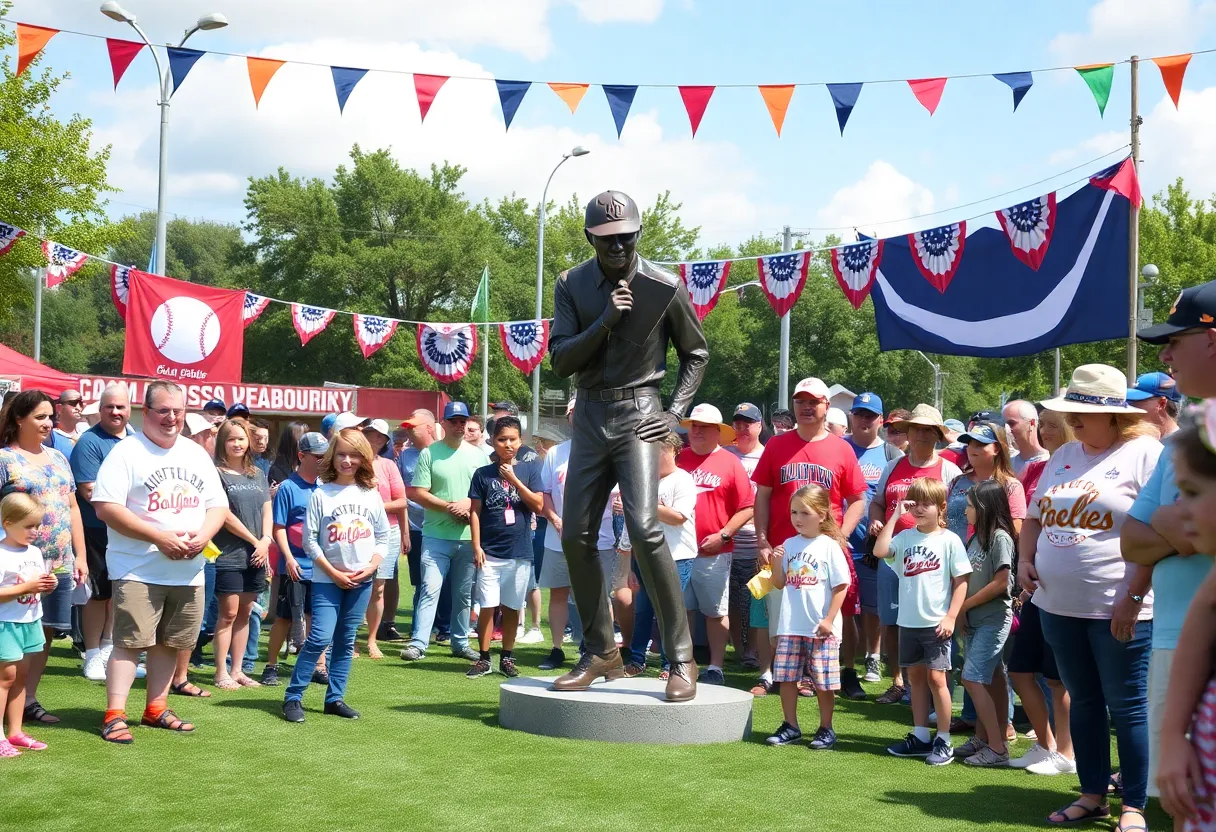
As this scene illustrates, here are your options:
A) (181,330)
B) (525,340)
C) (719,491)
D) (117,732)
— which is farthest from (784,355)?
(117,732)

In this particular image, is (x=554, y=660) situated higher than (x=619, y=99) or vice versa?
(x=619, y=99)

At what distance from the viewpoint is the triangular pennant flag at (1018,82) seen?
1098cm

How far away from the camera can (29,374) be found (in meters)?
16.0

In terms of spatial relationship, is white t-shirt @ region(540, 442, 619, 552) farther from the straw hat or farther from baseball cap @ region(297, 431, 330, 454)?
the straw hat

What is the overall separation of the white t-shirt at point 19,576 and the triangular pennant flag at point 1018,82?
9175 mm

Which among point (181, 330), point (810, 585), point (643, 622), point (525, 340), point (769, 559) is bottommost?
point (643, 622)

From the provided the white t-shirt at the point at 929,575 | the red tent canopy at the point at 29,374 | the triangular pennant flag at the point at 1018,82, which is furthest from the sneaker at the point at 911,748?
the red tent canopy at the point at 29,374

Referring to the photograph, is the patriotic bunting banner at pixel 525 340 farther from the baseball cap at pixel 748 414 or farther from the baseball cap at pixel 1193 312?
the baseball cap at pixel 1193 312

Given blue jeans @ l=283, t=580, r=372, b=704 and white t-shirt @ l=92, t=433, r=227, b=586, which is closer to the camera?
white t-shirt @ l=92, t=433, r=227, b=586

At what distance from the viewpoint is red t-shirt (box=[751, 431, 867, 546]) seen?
8203 mm

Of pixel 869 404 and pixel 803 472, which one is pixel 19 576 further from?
pixel 869 404

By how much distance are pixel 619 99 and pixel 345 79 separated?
2704 mm

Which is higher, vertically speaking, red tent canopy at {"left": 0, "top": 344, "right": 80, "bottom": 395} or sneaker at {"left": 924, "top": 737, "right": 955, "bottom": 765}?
red tent canopy at {"left": 0, "top": 344, "right": 80, "bottom": 395}

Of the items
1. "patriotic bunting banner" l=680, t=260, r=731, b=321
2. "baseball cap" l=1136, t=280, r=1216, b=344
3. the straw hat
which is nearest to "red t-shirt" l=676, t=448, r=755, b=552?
the straw hat
